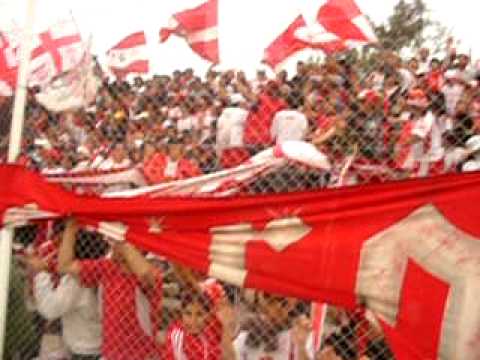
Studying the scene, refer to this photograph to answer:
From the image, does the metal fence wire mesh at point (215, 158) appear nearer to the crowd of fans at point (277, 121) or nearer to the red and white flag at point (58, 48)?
the crowd of fans at point (277, 121)

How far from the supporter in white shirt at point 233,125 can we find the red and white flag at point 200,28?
10.0 inches

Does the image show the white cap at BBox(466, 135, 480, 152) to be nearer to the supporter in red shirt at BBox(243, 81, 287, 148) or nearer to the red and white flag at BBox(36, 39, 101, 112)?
the supporter in red shirt at BBox(243, 81, 287, 148)

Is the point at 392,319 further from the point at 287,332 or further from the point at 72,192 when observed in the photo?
the point at 72,192

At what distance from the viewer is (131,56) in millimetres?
5328

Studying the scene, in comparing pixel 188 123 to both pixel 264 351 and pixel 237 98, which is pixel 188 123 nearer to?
pixel 237 98

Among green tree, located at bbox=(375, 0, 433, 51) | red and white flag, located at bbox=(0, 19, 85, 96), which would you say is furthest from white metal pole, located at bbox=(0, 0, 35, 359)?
green tree, located at bbox=(375, 0, 433, 51)

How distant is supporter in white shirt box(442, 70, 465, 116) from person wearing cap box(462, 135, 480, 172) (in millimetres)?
152

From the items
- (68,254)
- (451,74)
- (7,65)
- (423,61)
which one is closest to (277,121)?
(423,61)

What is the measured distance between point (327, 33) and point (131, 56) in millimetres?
1223

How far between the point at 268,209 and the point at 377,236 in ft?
1.90

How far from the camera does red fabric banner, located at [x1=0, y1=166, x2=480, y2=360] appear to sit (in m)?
4.32

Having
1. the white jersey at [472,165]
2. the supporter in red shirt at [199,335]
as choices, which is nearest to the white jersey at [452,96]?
the white jersey at [472,165]

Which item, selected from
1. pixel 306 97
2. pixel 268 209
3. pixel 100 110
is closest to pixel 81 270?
pixel 100 110

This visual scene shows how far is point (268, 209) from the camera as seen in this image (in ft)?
15.6
